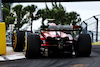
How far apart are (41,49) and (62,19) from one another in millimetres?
39018

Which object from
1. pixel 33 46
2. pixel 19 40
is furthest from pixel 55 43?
pixel 19 40

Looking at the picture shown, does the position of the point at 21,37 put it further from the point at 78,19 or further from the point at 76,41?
the point at 78,19

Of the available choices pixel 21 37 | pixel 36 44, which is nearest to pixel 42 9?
pixel 21 37

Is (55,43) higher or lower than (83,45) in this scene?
higher

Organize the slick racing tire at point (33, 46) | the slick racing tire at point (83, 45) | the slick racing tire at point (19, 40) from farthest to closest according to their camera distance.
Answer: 1. the slick racing tire at point (19, 40)
2. the slick racing tire at point (83, 45)
3. the slick racing tire at point (33, 46)

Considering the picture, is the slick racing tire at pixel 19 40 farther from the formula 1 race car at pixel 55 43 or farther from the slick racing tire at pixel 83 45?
the slick racing tire at pixel 83 45

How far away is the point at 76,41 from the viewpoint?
10094mm

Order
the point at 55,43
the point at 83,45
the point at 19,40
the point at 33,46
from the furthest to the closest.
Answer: the point at 19,40
the point at 83,45
the point at 55,43
the point at 33,46

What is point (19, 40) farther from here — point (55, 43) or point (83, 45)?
point (83, 45)

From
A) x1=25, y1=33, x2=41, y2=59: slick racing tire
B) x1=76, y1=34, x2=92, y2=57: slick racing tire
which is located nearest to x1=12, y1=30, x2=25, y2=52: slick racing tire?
x1=25, y1=33, x2=41, y2=59: slick racing tire

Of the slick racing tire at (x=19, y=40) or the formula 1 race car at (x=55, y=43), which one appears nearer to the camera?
the formula 1 race car at (x=55, y=43)

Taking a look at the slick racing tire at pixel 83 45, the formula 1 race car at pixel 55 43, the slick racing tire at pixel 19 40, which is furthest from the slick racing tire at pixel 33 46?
the slick racing tire at pixel 19 40

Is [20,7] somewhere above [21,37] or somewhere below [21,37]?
above

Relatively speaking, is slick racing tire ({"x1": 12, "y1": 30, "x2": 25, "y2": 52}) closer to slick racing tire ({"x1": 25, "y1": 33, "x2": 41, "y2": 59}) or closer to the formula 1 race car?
the formula 1 race car
